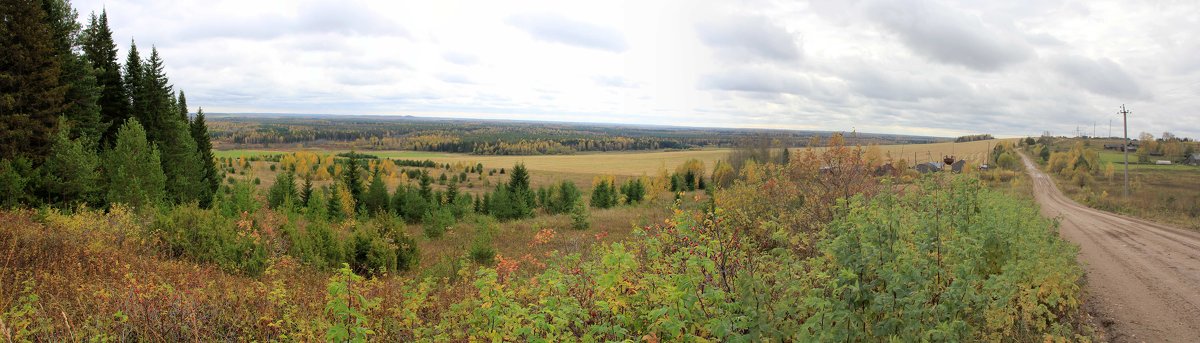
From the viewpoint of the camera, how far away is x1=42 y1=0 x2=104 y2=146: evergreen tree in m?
27.1

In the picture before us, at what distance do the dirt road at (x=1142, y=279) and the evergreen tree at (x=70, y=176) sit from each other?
3040 cm

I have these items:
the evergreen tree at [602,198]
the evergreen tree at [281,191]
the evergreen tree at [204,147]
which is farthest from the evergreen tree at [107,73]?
the evergreen tree at [602,198]

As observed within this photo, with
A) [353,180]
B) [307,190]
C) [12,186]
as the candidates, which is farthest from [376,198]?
[12,186]

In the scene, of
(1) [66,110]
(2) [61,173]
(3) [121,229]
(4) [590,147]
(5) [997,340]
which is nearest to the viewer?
(5) [997,340]

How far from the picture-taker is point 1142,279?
13805 millimetres

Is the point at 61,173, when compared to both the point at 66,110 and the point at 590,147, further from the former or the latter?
the point at 590,147

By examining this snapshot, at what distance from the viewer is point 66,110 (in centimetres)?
2688

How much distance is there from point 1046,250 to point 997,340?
5.73m

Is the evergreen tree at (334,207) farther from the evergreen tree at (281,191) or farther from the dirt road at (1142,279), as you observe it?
the dirt road at (1142,279)

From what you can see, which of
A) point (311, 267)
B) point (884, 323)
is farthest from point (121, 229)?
point (884, 323)

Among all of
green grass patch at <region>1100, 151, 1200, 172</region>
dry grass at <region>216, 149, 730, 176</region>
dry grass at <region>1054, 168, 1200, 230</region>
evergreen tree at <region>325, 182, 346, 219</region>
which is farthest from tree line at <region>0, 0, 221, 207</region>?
green grass patch at <region>1100, 151, 1200, 172</region>

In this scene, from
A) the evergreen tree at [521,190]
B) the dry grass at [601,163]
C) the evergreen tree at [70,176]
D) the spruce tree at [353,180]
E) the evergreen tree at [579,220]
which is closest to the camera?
the evergreen tree at [70,176]

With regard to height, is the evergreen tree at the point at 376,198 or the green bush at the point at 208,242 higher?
the green bush at the point at 208,242

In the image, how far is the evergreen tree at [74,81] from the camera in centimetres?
2706
